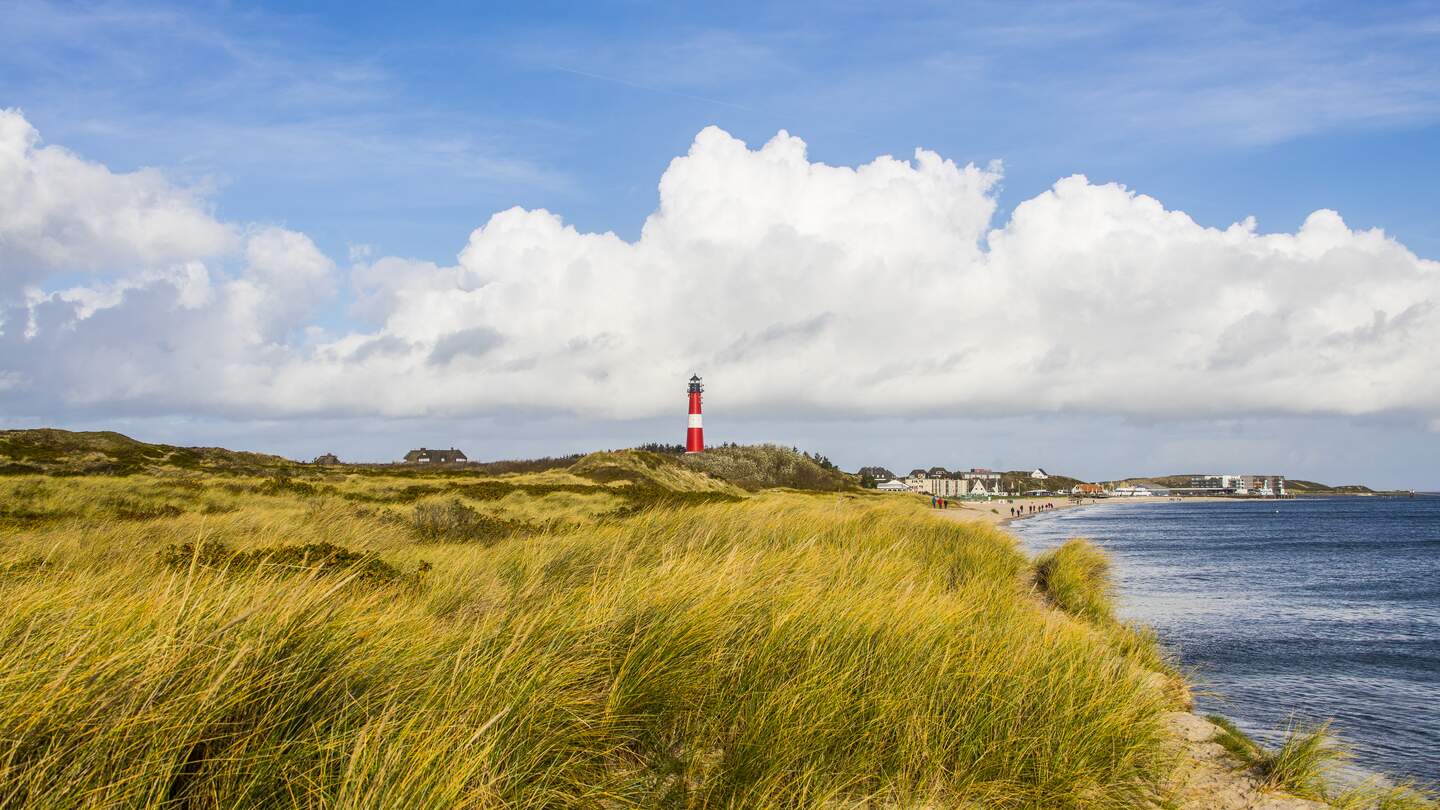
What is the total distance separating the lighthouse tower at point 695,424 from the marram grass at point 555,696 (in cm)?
6527

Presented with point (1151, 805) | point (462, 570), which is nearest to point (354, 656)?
point (462, 570)

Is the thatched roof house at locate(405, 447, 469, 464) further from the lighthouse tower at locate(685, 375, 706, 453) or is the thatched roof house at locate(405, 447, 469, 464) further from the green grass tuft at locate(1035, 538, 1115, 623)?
the green grass tuft at locate(1035, 538, 1115, 623)

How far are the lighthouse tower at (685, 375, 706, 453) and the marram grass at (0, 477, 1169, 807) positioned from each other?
214 feet

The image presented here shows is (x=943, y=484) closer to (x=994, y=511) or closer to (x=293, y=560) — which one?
(x=994, y=511)

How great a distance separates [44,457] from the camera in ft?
113

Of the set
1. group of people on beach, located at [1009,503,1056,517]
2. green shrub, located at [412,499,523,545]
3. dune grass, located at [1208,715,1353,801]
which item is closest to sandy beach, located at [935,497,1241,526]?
group of people on beach, located at [1009,503,1056,517]

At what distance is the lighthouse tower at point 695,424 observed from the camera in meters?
73.1

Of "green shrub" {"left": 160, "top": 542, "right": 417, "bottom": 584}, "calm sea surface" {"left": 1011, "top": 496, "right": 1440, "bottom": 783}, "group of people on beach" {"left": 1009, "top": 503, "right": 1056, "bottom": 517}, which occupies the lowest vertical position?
"group of people on beach" {"left": 1009, "top": 503, "right": 1056, "bottom": 517}

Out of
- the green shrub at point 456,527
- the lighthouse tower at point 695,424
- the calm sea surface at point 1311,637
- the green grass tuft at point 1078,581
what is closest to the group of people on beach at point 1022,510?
the lighthouse tower at point 695,424

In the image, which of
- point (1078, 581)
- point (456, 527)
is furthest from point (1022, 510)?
point (456, 527)

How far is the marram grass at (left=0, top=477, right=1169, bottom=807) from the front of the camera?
10.9ft

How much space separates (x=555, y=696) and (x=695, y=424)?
2714 inches

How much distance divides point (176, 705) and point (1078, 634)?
20.7 ft

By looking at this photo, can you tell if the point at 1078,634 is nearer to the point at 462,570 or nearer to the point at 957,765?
the point at 957,765
